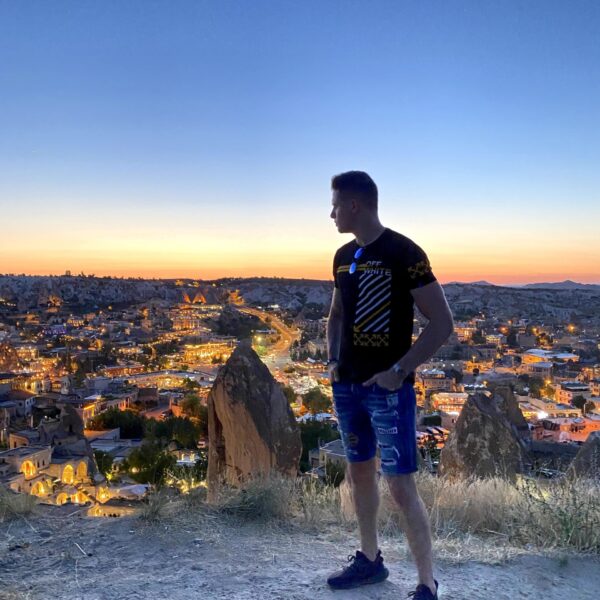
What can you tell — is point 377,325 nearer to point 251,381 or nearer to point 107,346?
point 251,381

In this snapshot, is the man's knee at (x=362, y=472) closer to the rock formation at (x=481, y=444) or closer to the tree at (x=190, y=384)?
the rock formation at (x=481, y=444)

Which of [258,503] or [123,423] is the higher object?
[258,503]

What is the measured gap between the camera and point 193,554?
9.46ft

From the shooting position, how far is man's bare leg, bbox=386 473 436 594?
2.33 metres

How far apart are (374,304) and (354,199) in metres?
0.44

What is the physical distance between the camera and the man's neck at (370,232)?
2459 mm

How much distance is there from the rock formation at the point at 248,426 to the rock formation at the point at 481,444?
65.7 inches

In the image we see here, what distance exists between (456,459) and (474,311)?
11299 centimetres

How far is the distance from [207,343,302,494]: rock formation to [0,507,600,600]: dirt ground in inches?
84.7

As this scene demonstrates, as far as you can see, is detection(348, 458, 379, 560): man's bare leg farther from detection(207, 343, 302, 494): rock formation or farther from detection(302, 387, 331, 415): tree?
detection(302, 387, 331, 415): tree

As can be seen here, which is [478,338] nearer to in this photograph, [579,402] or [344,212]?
[579,402]

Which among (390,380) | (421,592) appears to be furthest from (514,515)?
(390,380)

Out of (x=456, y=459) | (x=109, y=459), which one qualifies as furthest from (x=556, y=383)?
(x=456, y=459)

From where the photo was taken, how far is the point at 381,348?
238cm
